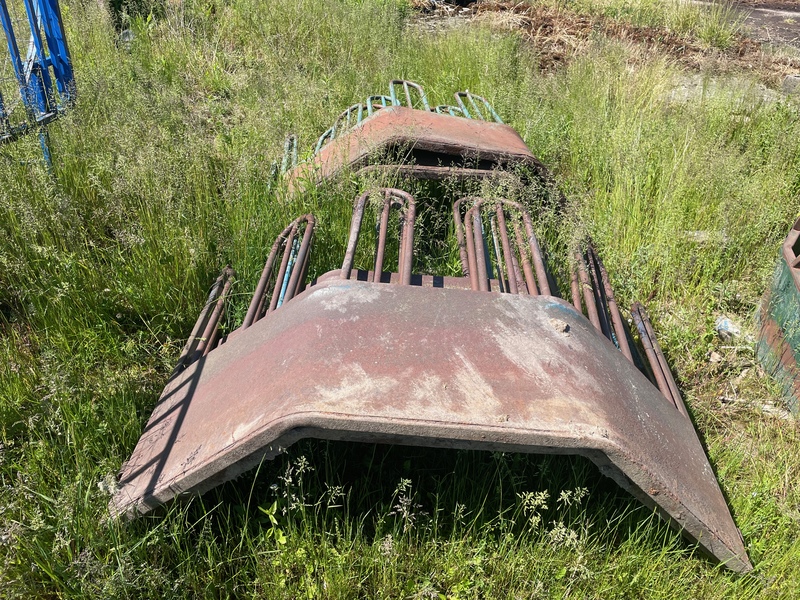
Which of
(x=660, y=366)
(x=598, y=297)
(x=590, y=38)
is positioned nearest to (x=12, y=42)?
(x=598, y=297)

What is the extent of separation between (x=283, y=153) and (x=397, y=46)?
313 centimetres

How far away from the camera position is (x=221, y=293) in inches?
113

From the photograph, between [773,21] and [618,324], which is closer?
[618,324]

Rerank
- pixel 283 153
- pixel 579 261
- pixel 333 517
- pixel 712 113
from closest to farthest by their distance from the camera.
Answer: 1. pixel 333 517
2. pixel 579 261
3. pixel 283 153
4. pixel 712 113

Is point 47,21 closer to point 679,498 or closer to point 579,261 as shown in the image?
point 579,261

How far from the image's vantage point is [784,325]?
3018mm

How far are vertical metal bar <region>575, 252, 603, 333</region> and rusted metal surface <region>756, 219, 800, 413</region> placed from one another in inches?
44.0

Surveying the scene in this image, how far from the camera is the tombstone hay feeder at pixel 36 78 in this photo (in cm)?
341

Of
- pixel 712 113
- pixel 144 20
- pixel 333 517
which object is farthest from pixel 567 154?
pixel 144 20

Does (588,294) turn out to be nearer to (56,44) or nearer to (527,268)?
(527,268)

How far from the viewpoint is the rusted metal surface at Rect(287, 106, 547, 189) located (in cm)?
314

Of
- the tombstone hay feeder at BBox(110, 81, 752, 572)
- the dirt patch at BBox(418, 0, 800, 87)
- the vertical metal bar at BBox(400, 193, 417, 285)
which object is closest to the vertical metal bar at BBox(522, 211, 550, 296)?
the tombstone hay feeder at BBox(110, 81, 752, 572)

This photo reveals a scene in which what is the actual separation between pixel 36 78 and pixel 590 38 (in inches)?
248

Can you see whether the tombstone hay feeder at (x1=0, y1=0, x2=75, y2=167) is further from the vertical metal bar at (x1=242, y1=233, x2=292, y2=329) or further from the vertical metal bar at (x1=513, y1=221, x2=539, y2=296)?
the vertical metal bar at (x1=513, y1=221, x2=539, y2=296)
